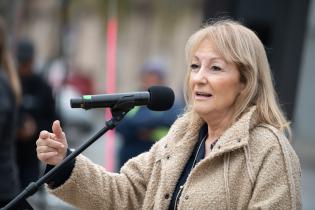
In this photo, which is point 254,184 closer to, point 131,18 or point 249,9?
point 249,9

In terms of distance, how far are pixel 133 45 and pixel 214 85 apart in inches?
1155

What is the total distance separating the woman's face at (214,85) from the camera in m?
3.13

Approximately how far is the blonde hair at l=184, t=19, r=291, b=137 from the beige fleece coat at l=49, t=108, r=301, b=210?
66mm

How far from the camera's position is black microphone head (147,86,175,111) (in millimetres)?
3078

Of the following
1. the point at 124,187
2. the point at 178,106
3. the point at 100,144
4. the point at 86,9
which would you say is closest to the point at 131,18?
the point at 86,9

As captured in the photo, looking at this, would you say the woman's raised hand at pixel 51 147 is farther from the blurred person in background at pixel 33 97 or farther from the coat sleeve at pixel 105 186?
the blurred person in background at pixel 33 97

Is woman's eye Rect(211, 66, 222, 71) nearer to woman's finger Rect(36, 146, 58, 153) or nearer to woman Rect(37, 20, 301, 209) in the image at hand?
woman Rect(37, 20, 301, 209)

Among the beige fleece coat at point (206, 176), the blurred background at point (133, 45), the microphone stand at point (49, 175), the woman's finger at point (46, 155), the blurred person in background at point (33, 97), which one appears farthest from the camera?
the blurred person in background at point (33, 97)

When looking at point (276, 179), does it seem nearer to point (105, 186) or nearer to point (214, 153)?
point (214, 153)

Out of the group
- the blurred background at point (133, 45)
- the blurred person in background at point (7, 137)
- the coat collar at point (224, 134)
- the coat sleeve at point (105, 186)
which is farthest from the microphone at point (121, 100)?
the blurred person in background at point (7, 137)

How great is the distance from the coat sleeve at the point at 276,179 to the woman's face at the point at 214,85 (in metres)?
0.25

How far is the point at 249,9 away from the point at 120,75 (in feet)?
87.9

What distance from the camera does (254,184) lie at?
299 centimetres

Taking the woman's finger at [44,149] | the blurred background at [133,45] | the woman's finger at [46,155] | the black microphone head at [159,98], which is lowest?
the blurred background at [133,45]
